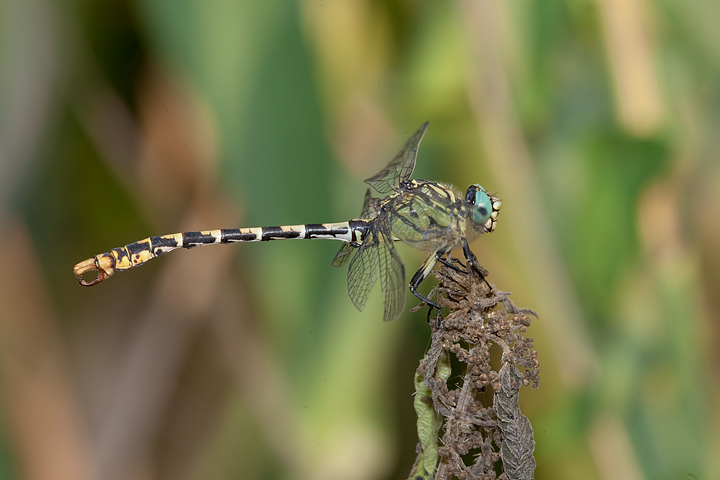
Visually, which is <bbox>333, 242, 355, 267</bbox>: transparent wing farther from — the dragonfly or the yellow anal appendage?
the yellow anal appendage

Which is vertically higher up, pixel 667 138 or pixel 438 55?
pixel 438 55

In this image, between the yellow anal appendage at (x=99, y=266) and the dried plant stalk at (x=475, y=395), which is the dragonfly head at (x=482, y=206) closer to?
the dried plant stalk at (x=475, y=395)

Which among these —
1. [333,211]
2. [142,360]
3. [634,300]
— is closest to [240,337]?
[142,360]

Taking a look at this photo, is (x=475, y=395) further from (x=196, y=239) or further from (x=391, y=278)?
(x=196, y=239)

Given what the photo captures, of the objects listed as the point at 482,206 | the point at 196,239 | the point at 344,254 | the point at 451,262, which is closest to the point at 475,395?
the point at 451,262

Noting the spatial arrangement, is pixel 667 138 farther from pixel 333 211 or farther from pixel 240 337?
pixel 240 337

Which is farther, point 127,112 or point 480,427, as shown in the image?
point 127,112

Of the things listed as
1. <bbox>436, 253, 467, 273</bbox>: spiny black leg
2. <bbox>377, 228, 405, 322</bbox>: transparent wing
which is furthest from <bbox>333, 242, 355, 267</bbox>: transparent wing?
<bbox>436, 253, 467, 273</bbox>: spiny black leg
